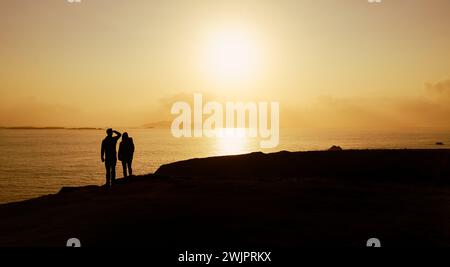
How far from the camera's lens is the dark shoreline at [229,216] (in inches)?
322

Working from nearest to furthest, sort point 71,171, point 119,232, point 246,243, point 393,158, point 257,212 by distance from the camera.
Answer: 1. point 246,243
2. point 119,232
3. point 257,212
4. point 393,158
5. point 71,171

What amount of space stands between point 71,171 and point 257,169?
48.5 m

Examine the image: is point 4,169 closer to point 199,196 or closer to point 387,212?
point 199,196

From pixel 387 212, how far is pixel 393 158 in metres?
16.8

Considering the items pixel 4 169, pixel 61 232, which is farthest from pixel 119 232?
pixel 4 169

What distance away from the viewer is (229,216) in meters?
9.73

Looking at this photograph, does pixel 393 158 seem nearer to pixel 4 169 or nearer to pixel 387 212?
pixel 387 212

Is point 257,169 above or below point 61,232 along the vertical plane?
above

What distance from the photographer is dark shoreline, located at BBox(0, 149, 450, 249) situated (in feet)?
26.8
